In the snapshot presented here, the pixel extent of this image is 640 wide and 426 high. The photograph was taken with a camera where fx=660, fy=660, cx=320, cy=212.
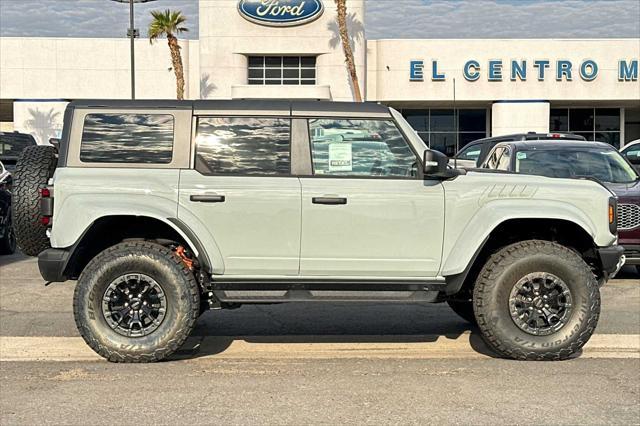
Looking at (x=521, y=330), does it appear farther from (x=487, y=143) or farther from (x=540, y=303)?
(x=487, y=143)

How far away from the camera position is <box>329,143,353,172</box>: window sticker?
17.3 feet

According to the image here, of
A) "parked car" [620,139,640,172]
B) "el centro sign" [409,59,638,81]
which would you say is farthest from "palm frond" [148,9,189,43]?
"parked car" [620,139,640,172]

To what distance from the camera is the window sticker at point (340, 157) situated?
5.28 meters

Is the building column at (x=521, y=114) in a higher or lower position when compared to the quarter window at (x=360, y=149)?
higher

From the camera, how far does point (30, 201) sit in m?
5.26

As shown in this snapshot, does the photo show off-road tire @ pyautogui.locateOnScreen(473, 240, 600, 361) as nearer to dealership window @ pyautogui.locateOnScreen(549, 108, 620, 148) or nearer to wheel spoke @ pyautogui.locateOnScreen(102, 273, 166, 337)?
wheel spoke @ pyautogui.locateOnScreen(102, 273, 166, 337)

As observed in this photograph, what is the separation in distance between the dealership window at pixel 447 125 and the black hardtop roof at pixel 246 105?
32.6 metres

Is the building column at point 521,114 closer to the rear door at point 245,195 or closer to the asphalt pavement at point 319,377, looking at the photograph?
the asphalt pavement at point 319,377

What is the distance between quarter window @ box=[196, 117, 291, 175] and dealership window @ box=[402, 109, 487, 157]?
32.9 meters

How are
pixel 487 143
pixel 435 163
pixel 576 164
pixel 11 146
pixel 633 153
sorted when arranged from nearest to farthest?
pixel 435 163, pixel 576 164, pixel 633 153, pixel 487 143, pixel 11 146

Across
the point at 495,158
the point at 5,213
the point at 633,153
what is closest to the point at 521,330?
the point at 495,158

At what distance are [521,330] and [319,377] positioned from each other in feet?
5.47

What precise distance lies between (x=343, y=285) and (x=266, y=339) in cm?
126

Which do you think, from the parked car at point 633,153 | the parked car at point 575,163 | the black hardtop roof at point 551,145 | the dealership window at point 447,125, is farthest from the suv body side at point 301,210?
the dealership window at point 447,125
